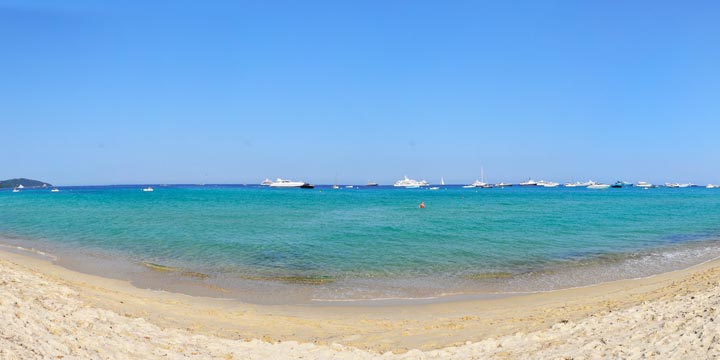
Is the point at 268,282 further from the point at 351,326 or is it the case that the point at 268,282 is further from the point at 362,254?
the point at 362,254

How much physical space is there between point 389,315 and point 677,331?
21.0ft

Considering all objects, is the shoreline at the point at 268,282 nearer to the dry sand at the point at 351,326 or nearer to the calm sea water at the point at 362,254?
the calm sea water at the point at 362,254

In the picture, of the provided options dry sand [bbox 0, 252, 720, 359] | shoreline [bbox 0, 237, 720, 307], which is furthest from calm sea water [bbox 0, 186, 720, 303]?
dry sand [bbox 0, 252, 720, 359]

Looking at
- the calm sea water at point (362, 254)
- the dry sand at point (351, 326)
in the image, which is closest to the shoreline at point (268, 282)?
the calm sea water at point (362, 254)

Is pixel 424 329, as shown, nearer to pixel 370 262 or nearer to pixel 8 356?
pixel 8 356

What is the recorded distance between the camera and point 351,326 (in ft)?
37.0

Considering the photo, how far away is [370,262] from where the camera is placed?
19797 millimetres

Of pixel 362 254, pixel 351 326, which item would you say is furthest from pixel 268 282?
pixel 362 254

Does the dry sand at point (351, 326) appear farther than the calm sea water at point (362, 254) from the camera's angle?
No

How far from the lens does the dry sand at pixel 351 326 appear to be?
25.8 feet

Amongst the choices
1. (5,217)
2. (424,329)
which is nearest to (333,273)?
(424,329)

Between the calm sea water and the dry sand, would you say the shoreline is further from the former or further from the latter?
the dry sand

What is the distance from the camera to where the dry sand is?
7.87 metres

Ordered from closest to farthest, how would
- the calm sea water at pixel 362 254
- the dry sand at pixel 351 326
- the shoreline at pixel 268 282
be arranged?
the dry sand at pixel 351 326 → the shoreline at pixel 268 282 → the calm sea water at pixel 362 254
